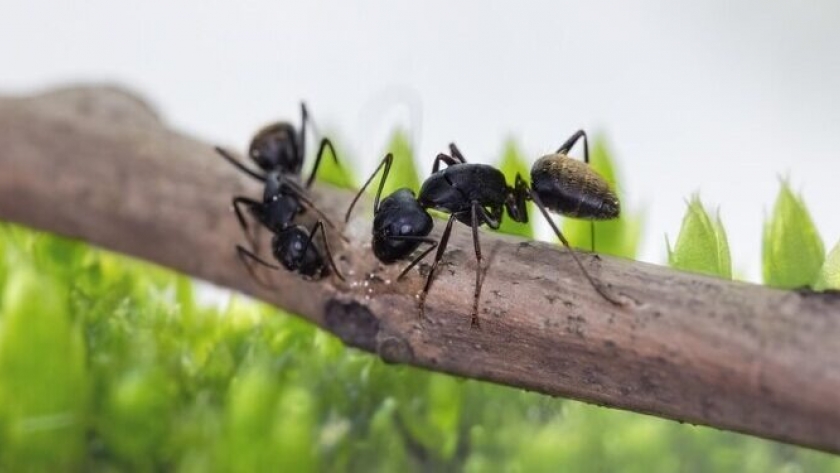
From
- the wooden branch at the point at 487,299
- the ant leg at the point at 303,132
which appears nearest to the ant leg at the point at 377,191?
the wooden branch at the point at 487,299

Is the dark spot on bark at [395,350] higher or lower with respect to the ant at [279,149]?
lower

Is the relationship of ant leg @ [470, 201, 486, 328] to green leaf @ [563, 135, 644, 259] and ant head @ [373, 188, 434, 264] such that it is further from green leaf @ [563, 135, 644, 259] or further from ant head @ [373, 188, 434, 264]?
green leaf @ [563, 135, 644, 259]

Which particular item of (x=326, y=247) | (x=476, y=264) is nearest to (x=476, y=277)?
(x=476, y=264)

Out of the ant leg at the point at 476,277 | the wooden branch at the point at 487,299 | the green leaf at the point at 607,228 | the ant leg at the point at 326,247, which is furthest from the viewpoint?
the green leaf at the point at 607,228

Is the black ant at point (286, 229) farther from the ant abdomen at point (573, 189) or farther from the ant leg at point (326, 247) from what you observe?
the ant abdomen at point (573, 189)

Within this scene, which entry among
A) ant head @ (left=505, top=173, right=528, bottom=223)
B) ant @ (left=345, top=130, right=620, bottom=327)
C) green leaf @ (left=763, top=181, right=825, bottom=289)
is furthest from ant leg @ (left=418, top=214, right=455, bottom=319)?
green leaf @ (left=763, top=181, right=825, bottom=289)

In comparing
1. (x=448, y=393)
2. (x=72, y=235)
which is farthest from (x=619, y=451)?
(x=72, y=235)
